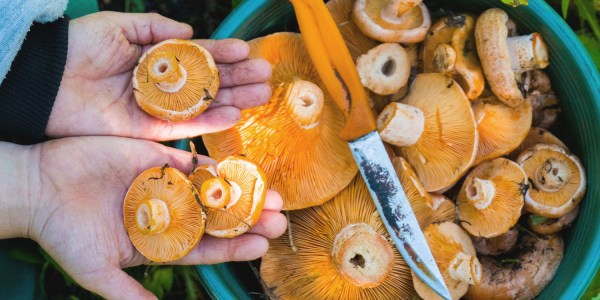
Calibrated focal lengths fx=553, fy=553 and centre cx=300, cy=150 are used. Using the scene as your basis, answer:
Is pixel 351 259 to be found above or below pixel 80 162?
below

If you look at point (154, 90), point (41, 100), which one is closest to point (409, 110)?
point (154, 90)

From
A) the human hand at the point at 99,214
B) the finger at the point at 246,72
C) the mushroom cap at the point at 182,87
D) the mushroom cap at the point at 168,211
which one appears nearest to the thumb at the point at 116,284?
the human hand at the point at 99,214

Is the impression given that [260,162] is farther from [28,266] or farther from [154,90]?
[28,266]

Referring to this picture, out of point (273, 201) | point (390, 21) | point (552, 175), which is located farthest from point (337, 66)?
point (552, 175)

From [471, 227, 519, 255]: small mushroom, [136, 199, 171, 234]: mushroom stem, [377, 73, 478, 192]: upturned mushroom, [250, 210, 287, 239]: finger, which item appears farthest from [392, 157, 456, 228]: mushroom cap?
[136, 199, 171, 234]: mushroom stem

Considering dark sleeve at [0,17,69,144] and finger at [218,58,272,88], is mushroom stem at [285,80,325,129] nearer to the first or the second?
finger at [218,58,272,88]

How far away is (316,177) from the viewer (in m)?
2.17

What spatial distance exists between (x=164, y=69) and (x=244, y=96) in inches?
13.8

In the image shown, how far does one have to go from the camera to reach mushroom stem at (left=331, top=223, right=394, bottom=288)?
1909mm

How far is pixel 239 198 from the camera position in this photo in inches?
74.7

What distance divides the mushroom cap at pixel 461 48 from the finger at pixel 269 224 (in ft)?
2.71

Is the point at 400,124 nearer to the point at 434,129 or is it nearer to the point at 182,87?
the point at 434,129

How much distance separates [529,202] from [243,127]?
116 centimetres

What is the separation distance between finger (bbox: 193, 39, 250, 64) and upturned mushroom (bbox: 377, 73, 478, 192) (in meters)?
0.58
